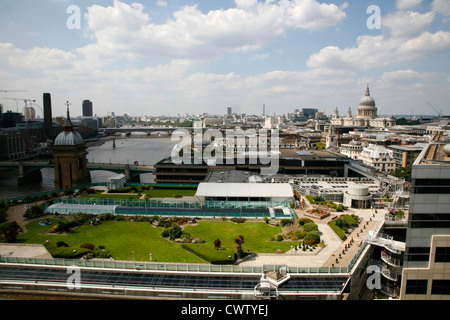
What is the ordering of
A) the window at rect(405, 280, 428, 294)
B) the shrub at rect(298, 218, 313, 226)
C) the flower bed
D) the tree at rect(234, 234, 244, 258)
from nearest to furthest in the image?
1. the window at rect(405, 280, 428, 294)
2. the tree at rect(234, 234, 244, 258)
3. the shrub at rect(298, 218, 313, 226)
4. the flower bed

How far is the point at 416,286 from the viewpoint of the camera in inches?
510

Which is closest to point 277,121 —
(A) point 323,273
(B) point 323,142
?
(B) point 323,142

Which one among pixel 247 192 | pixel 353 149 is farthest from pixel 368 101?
pixel 247 192

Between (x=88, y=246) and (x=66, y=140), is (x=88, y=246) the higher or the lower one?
the lower one

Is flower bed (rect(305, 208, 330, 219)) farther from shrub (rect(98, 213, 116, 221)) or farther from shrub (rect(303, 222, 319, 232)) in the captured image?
shrub (rect(98, 213, 116, 221))

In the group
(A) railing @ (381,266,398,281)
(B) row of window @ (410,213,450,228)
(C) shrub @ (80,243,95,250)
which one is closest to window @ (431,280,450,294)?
(B) row of window @ (410,213,450,228)

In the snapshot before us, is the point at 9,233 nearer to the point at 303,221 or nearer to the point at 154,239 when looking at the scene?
the point at 154,239

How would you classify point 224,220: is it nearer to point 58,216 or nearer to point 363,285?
point 363,285

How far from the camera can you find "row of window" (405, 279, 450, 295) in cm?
1291

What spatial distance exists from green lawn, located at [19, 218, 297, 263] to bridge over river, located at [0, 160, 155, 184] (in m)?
22.2

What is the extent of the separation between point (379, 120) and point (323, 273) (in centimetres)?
12538

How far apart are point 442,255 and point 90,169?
164ft

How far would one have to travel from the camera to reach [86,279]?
14.9 m

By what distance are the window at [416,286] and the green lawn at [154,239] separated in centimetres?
896
